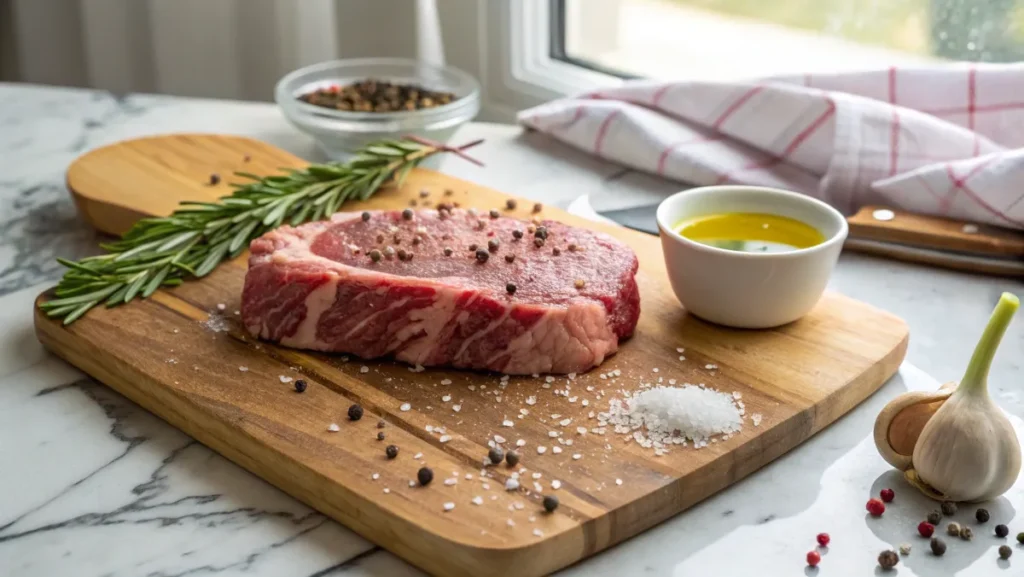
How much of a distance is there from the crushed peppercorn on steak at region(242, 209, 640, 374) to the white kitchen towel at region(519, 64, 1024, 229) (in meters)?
0.60

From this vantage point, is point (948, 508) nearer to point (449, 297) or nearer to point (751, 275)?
point (751, 275)

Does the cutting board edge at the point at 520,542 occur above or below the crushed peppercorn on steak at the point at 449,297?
below

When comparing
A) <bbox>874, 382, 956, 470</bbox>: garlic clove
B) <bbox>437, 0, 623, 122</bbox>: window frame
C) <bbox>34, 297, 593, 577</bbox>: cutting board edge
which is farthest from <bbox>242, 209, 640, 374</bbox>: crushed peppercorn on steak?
<bbox>437, 0, 623, 122</bbox>: window frame

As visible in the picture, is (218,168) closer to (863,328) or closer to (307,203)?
(307,203)

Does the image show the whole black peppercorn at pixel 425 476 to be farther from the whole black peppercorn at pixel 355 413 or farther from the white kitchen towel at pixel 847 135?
the white kitchen towel at pixel 847 135

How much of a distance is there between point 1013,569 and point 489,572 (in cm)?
57

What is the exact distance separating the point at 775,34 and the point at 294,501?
5.81ft

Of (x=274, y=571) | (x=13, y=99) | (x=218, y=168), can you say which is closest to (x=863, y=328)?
(x=274, y=571)

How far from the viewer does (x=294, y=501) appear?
4.54 ft

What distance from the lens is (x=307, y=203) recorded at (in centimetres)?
201

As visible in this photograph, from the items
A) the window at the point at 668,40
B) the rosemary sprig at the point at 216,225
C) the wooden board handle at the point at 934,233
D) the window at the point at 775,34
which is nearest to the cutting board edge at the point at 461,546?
the rosemary sprig at the point at 216,225

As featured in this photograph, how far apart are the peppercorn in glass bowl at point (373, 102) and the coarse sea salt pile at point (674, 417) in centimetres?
101

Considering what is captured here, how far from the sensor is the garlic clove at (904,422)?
137cm

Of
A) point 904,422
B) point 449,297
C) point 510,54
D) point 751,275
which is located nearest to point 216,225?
point 449,297
